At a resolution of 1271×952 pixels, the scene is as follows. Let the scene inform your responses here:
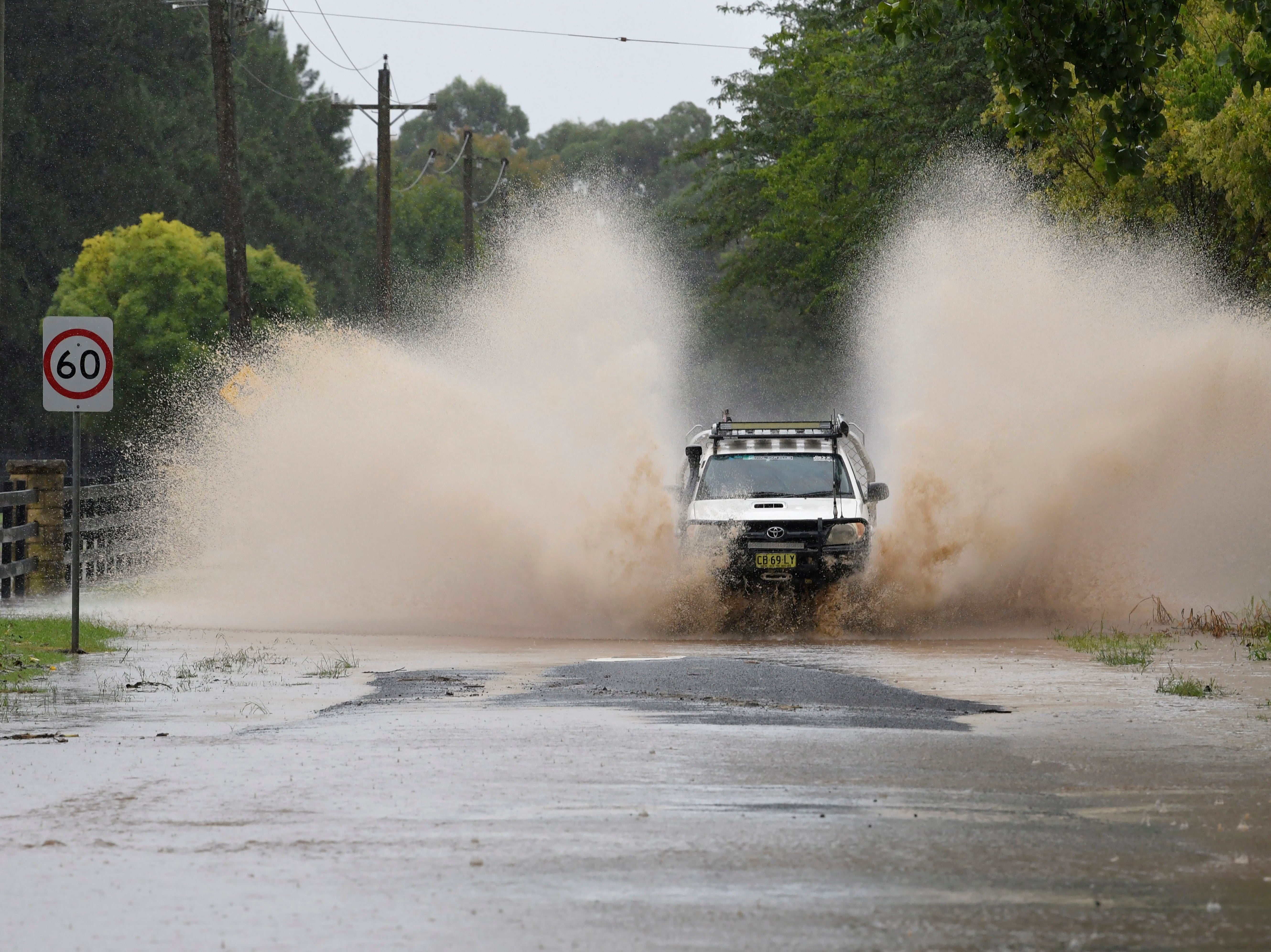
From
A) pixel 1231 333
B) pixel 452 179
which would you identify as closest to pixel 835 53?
pixel 1231 333

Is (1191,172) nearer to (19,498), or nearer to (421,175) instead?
(19,498)

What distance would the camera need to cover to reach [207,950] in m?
5.84

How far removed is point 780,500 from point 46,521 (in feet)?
32.0

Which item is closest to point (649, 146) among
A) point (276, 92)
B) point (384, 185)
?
point (276, 92)

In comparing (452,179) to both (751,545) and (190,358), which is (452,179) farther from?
(751,545)

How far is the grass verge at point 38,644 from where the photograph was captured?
13977 millimetres

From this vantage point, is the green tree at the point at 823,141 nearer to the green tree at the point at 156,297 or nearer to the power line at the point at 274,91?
the green tree at the point at 156,297

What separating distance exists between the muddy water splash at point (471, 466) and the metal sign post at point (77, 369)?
3.65 m

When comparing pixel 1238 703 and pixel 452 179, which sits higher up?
pixel 452 179

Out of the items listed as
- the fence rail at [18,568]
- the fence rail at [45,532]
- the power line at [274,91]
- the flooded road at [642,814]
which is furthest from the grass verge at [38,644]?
the power line at [274,91]

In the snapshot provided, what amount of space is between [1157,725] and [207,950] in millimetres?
6516

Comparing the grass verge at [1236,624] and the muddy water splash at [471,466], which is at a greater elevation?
the muddy water splash at [471,466]

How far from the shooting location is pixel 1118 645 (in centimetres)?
1580

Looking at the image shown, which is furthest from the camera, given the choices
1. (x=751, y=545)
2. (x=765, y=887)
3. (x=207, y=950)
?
(x=751, y=545)
